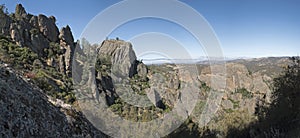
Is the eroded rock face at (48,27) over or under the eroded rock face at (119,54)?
over

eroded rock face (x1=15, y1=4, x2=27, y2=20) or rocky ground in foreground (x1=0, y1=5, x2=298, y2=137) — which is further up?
eroded rock face (x1=15, y1=4, x2=27, y2=20)

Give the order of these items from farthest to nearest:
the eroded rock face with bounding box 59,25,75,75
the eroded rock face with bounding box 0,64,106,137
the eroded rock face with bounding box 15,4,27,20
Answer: the eroded rock face with bounding box 15,4,27,20 < the eroded rock face with bounding box 59,25,75,75 < the eroded rock face with bounding box 0,64,106,137

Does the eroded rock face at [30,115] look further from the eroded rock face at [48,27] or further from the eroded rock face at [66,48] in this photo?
the eroded rock face at [48,27]

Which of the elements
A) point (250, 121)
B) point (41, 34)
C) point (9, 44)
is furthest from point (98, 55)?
point (250, 121)

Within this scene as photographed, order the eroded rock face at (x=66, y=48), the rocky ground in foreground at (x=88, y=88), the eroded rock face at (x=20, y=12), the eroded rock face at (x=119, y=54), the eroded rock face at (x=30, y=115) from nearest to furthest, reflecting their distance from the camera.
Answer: the eroded rock face at (x=30, y=115) < the rocky ground in foreground at (x=88, y=88) < the eroded rock face at (x=66, y=48) < the eroded rock face at (x=20, y=12) < the eroded rock face at (x=119, y=54)

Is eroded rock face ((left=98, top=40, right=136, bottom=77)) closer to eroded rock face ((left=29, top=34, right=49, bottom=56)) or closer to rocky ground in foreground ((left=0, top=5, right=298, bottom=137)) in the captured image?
rocky ground in foreground ((left=0, top=5, right=298, bottom=137))

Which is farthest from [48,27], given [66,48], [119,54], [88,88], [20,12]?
[88,88]

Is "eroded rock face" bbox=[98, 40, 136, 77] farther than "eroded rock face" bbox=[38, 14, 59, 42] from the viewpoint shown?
Yes

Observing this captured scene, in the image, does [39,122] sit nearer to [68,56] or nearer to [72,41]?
[68,56]

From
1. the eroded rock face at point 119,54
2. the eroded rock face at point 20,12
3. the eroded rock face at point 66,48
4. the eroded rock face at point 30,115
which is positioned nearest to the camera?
the eroded rock face at point 30,115

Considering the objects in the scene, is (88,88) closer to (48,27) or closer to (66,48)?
(66,48)

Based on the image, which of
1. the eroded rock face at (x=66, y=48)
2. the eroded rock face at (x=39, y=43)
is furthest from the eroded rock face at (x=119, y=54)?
the eroded rock face at (x=39, y=43)

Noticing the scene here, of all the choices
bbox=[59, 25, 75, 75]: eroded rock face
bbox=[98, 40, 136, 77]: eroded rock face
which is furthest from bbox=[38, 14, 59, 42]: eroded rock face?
Result: bbox=[98, 40, 136, 77]: eroded rock face
